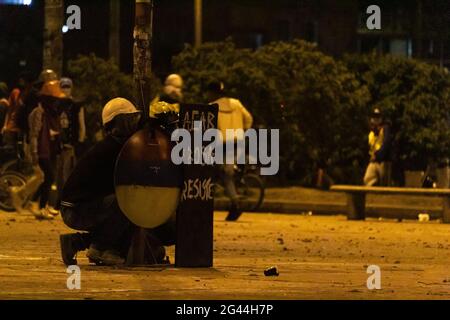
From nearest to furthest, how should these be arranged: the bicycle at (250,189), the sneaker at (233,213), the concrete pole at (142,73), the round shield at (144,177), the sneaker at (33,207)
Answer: the round shield at (144,177) → the concrete pole at (142,73) → the sneaker at (33,207) → the sneaker at (233,213) → the bicycle at (250,189)

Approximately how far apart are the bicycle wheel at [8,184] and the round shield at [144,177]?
23.8 feet

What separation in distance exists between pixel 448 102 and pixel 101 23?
17675mm

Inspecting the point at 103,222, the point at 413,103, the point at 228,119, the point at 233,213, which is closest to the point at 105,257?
the point at 103,222

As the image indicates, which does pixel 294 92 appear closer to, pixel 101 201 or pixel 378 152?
pixel 378 152

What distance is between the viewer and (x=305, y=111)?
24.6 m

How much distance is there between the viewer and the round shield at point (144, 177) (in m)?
10.5

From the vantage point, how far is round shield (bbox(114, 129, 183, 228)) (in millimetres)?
10500

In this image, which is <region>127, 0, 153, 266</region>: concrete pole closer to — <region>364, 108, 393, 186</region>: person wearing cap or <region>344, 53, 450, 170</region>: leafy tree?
<region>364, 108, 393, 186</region>: person wearing cap

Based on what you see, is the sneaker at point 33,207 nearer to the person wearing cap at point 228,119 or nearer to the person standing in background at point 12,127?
the person standing in background at point 12,127

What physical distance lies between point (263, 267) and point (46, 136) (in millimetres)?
5953

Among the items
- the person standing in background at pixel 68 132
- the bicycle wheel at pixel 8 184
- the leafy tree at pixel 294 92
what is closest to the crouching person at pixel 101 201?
the person standing in background at pixel 68 132

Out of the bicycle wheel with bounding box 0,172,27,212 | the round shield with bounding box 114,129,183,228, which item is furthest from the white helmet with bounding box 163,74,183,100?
the round shield with bounding box 114,129,183,228
